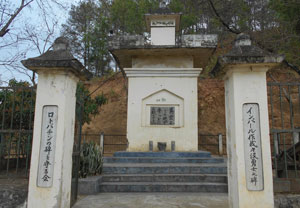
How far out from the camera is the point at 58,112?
3775 mm

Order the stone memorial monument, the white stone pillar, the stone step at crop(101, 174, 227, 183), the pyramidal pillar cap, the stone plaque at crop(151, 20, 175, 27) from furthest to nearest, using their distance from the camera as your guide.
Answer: the stone plaque at crop(151, 20, 175, 27) → the stone memorial monument → the stone step at crop(101, 174, 227, 183) → the pyramidal pillar cap → the white stone pillar

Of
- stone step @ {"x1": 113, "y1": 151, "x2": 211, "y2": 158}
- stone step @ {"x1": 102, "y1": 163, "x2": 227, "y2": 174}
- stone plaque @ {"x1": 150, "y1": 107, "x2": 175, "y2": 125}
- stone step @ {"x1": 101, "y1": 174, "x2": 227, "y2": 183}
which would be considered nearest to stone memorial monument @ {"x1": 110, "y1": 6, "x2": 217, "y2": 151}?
stone plaque @ {"x1": 150, "y1": 107, "x2": 175, "y2": 125}

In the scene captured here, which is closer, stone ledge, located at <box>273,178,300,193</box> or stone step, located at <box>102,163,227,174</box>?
stone ledge, located at <box>273,178,300,193</box>

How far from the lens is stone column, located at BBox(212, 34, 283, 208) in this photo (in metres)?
3.55

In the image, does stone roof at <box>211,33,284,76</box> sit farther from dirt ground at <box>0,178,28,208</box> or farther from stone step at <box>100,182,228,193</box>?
dirt ground at <box>0,178,28,208</box>

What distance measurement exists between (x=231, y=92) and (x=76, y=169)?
3.05 metres

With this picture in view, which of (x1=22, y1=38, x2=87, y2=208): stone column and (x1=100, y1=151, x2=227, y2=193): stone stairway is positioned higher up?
(x1=22, y1=38, x2=87, y2=208): stone column

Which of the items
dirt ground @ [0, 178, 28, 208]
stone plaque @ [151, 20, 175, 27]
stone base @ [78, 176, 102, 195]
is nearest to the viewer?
dirt ground @ [0, 178, 28, 208]

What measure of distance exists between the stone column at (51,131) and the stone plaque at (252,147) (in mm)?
2702

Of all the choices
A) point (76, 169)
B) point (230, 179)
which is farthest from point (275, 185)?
point (76, 169)

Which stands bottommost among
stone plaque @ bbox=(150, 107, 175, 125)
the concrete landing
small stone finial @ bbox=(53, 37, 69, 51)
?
the concrete landing

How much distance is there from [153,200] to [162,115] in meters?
4.47

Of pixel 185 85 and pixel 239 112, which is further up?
pixel 185 85

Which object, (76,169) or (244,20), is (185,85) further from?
(76,169)
